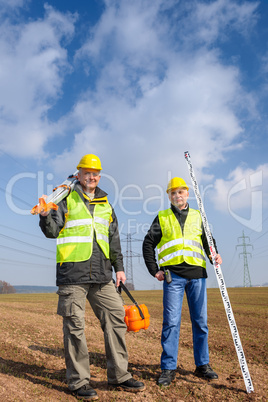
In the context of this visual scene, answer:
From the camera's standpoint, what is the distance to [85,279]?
4375mm

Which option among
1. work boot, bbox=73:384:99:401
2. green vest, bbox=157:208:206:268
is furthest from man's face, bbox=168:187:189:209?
work boot, bbox=73:384:99:401

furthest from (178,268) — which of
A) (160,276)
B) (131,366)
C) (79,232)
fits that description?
(131,366)

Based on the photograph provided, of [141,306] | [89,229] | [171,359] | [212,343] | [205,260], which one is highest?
[89,229]

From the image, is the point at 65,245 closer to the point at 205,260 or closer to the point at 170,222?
the point at 170,222

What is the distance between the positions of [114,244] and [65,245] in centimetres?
79

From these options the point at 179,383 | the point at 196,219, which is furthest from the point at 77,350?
the point at 196,219

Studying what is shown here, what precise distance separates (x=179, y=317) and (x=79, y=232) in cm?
201

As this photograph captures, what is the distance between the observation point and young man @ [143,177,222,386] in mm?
4930

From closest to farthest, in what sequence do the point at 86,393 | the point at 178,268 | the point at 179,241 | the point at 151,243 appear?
1. the point at 86,393
2. the point at 178,268
3. the point at 179,241
4. the point at 151,243

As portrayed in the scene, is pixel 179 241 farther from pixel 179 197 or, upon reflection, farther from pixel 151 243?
pixel 179 197

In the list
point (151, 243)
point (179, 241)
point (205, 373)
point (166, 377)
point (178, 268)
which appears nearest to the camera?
point (166, 377)

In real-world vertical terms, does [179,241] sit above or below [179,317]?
above

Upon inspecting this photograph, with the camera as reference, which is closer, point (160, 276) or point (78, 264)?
point (78, 264)

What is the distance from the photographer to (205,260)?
17.7ft
